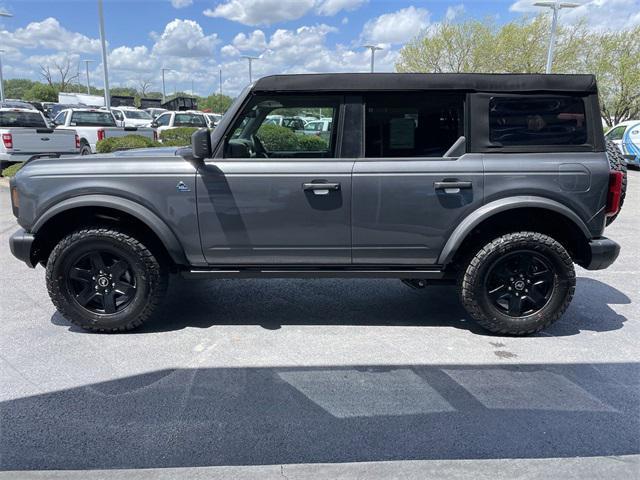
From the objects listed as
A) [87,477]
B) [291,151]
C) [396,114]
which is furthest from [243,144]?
[87,477]

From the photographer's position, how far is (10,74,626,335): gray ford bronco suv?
3.70 metres

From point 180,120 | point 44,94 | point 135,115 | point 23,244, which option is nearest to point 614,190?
point 23,244

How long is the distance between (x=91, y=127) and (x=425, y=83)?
1387 cm

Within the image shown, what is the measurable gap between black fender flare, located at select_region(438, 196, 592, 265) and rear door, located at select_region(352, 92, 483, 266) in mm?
56

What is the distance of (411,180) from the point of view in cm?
369

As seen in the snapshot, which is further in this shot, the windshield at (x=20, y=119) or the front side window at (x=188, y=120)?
the front side window at (x=188, y=120)

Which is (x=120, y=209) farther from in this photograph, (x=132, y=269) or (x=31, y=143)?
(x=31, y=143)

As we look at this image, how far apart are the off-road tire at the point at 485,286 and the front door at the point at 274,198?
987 millimetres

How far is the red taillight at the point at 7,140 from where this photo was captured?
467 inches

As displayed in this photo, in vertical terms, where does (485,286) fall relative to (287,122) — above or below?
below

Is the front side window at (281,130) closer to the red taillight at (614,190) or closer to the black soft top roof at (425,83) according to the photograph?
the black soft top roof at (425,83)

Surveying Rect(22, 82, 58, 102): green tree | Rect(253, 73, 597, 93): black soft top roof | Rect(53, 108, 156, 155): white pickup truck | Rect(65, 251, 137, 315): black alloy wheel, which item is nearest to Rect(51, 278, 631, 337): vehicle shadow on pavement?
Rect(65, 251, 137, 315): black alloy wheel

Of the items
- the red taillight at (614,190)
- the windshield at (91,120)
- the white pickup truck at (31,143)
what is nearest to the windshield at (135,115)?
the windshield at (91,120)

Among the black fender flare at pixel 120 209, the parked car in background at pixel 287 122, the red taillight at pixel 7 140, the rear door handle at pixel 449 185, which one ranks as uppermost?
the red taillight at pixel 7 140
